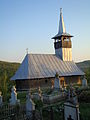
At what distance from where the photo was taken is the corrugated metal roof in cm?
2290

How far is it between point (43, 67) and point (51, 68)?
1.27 meters

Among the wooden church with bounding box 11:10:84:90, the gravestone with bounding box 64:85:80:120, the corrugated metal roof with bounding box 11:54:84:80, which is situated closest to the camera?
the gravestone with bounding box 64:85:80:120

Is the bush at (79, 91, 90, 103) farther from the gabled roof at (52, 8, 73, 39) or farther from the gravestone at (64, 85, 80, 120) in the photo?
the gabled roof at (52, 8, 73, 39)

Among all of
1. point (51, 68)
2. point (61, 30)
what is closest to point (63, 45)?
point (61, 30)

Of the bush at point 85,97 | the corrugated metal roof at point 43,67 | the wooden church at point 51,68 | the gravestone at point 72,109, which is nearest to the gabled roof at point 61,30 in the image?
the wooden church at point 51,68

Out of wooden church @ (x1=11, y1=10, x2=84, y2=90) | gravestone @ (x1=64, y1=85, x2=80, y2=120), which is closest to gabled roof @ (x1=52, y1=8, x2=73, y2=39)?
wooden church @ (x1=11, y1=10, x2=84, y2=90)

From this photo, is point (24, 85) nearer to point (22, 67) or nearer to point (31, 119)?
point (22, 67)

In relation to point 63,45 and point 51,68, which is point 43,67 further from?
point 63,45

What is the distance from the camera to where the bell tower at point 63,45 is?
2878 cm

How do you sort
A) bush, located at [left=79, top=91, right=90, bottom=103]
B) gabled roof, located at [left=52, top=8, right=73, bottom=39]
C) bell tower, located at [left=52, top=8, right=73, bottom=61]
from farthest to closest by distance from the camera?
gabled roof, located at [left=52, top=8, right=73, bottom=39] < bell tower, located at [left=52, top=8, right=73, bottom=61] < bush, located at [left=79, top=91, right=90, bottom=103]

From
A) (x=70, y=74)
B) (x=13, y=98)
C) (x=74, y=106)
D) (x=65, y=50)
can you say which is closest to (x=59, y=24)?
(x=65, y=50)

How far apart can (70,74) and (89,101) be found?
1230 centimetres

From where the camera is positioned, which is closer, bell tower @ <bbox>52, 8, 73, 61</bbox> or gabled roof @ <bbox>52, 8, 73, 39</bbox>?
A: bell tower @ <bbox>52, 8, 73, 61</bbox>

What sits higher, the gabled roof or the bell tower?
the gabled roof
